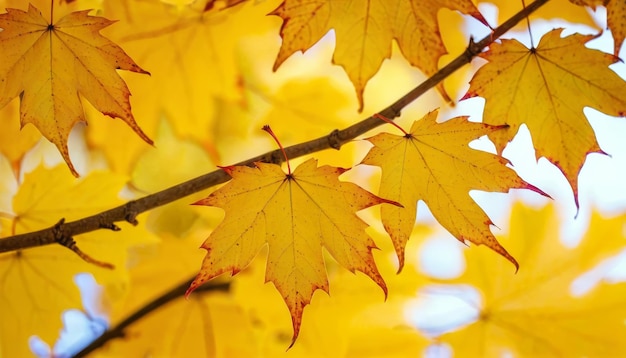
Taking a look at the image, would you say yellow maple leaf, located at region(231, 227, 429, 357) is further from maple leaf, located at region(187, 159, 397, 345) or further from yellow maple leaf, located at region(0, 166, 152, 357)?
maple leaf, located at region(187, 159, 397, 345)

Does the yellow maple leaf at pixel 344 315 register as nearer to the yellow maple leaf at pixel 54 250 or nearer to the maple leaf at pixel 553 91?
the yellow maple leaf at pixel 54 250

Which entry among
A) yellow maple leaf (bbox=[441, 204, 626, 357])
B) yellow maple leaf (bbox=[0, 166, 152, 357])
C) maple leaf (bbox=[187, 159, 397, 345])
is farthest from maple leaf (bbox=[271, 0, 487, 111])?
yellow maple leaf (bbox=[441, 204, 626, 357])

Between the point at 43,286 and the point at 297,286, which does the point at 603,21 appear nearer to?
the point at 297,286

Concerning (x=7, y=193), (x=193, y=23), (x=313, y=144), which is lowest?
(x=313, y=144)

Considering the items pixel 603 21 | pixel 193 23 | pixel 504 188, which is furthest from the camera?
pixel 193 23

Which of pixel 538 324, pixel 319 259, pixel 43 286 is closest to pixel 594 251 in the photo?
pixel 538 324

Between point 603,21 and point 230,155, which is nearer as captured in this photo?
point 603,21

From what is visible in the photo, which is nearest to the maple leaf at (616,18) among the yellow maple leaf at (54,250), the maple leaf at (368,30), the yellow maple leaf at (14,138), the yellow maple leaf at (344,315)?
the maple leaf at (368,30)

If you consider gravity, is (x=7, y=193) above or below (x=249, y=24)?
below
